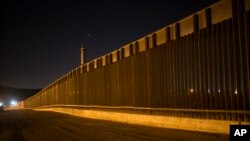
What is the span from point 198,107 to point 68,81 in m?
34.7

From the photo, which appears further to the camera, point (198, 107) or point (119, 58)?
point (119, 58)

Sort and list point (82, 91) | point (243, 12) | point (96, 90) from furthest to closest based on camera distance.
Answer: point (82, 91) → point (96, 90) → point (243, 12)

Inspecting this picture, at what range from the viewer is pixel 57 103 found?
2365 inches

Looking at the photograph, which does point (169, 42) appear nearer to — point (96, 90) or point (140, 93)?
point (140, 93)

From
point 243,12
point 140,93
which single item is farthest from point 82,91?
point 243,12

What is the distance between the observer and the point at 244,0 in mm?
15367

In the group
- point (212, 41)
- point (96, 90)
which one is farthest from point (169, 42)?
point (96, 90)

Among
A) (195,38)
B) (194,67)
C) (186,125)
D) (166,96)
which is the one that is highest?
(195,38)

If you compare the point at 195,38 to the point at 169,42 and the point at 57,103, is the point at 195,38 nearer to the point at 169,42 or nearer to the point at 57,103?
the point at 169,42

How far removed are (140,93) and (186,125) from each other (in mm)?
7469

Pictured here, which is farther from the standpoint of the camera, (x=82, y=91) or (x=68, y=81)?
(x=68, y=81)

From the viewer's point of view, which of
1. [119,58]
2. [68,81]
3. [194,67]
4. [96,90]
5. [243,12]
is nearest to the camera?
[243,12]

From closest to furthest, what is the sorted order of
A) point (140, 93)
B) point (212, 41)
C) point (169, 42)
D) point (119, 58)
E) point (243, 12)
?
point (243, 12)
point (212, 41)
point (169, 42)
point (140, 93)
point (119, 58)

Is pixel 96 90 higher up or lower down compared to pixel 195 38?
lower down
